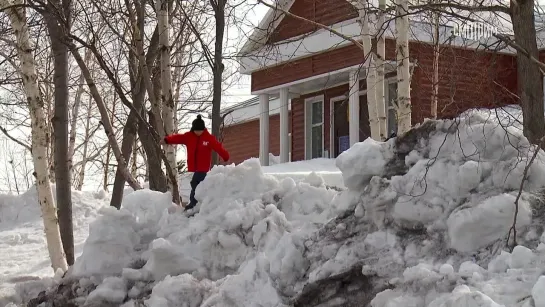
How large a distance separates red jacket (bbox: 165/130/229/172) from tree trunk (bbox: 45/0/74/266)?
1.80m

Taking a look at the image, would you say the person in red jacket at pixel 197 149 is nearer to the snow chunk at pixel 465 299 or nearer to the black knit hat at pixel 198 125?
the black knit hat at pixel 198 125

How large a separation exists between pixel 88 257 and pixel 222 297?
1.94 meters

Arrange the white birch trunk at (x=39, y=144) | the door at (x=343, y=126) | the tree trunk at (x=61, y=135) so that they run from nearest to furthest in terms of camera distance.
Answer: the white birch trunk at (x=39, y=144) < the tree trunk at (x=61, y=135) < the door at (x=343, y=126)

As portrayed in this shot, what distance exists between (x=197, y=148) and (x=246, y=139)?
58.2ft

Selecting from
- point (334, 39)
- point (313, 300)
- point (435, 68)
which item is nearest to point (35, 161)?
point (313, 300)

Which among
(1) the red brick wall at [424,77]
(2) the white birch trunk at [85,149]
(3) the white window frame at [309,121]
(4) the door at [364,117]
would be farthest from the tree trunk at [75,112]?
(4) the door at [364,117]

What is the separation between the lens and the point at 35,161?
27.8 feet

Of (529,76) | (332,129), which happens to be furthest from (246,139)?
(529,76)

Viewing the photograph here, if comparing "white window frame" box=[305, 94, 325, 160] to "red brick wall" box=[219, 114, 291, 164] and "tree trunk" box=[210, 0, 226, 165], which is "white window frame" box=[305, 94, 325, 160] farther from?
"tree trunk" box=[210, 0, 226, 165]

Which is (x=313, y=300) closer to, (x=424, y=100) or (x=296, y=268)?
(x=296, y=268)

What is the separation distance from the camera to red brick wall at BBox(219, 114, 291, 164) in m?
24.0

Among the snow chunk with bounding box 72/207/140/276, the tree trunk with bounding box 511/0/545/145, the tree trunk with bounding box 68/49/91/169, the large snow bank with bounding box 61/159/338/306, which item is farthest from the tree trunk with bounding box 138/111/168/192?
the tree trunk with bounding box 68/49/91/169

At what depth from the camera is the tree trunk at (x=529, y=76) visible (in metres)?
5.82

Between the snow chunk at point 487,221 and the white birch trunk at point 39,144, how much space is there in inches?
216
